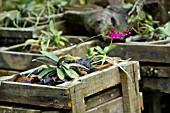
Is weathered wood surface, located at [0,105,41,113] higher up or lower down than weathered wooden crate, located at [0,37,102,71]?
lower down

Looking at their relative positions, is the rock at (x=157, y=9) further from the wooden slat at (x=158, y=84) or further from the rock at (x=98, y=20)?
the wooden slat at (x=158, y=84)

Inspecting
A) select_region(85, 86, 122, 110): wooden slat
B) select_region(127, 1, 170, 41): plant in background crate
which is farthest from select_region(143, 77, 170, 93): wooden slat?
select_region(85, 86, 122, 110): wooden slat

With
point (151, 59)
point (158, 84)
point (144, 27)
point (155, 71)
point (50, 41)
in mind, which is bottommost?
point (158, 84)

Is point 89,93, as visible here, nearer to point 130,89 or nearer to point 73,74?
point 73,74

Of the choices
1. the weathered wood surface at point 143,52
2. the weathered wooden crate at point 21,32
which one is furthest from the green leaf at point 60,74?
the weathered wooden crate at point 21,32

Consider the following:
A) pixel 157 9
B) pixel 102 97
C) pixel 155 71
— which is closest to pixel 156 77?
pixel 155 71

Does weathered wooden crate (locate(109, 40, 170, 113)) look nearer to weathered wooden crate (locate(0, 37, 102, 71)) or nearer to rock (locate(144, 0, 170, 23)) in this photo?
weathered wooden crate (locate(0, 37, 102, 71))
